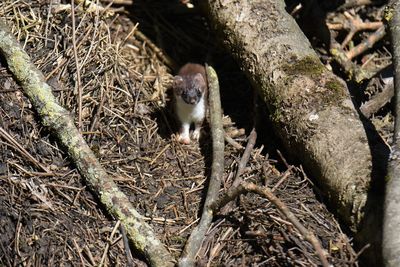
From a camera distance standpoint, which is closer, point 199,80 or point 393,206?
point 393,206

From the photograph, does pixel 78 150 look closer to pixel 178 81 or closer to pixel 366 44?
pixel 178 81

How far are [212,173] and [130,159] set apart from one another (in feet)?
2.45

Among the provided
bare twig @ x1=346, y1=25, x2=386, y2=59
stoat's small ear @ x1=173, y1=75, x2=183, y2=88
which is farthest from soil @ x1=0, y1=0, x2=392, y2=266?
bare twig @ x1=346, y1=25, x2=386, y2=59

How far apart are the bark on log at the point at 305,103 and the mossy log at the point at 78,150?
4.38 feet

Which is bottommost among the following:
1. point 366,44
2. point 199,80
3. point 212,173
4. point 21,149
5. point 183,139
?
point 183,139

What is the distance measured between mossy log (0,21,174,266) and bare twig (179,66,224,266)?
6.3 inches

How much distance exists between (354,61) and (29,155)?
11.6 feet

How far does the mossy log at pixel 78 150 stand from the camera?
185 inches

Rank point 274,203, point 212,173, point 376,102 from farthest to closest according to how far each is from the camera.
Answer: 1. point 376,102
2. point 212,173
3. point 274,203

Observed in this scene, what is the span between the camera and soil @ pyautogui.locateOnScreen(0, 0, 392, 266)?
15.0 ft

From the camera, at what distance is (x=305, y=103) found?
5117mm

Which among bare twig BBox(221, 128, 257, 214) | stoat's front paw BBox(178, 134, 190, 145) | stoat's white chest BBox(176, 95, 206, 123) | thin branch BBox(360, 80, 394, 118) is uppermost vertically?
thin branch BBox(360, 80, 394, 118)

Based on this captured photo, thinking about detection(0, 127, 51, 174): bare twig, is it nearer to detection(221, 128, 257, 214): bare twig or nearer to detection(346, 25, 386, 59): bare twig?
detection(221, 128, 257, 214): bare twig

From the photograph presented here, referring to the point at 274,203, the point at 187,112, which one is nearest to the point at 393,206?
the point at 274,203
